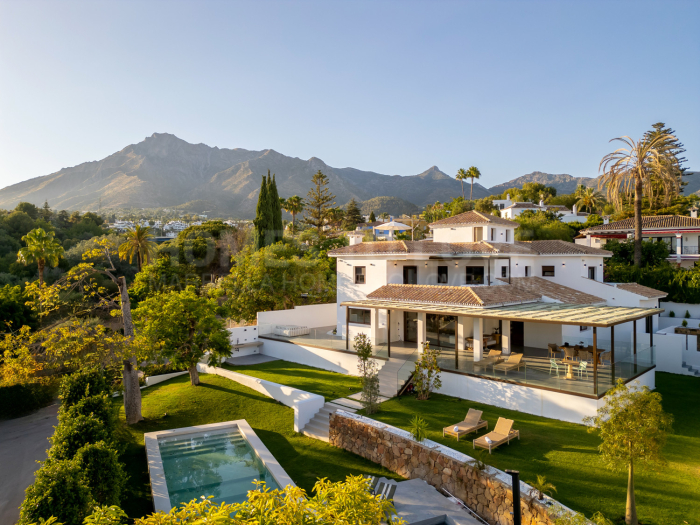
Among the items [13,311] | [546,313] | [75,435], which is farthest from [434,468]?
[13,311]

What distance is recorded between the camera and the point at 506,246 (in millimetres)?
24797

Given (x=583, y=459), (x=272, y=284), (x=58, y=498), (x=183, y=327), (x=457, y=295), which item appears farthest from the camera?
(x=272, y=284)

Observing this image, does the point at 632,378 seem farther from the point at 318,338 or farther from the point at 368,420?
the point at 318,338

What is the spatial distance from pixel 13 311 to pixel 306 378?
1900 centimetres

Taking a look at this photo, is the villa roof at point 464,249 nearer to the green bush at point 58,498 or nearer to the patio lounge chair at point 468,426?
the patio lounge chair at point 468,426

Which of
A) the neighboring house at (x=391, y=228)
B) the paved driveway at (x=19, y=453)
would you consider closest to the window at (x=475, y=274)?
the neighboring house at (x=391, y=228)

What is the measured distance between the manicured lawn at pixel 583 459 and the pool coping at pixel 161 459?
13.3 feet

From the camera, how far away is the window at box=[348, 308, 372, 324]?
23.8 metres

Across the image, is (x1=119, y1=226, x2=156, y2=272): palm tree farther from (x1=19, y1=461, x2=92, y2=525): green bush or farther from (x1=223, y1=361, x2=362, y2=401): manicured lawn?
(x1=19, y1=461, x2=92, y2=525): green bush

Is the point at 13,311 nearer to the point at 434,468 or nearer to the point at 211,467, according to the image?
the point at 211,467

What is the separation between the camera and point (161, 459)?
13.2m

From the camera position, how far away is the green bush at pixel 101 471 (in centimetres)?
960

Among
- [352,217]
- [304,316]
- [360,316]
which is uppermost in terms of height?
[352,217]

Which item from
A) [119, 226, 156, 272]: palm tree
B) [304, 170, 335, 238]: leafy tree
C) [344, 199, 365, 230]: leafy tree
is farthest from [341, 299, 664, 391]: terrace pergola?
[344, 199, 365, 230]: leafy tree
